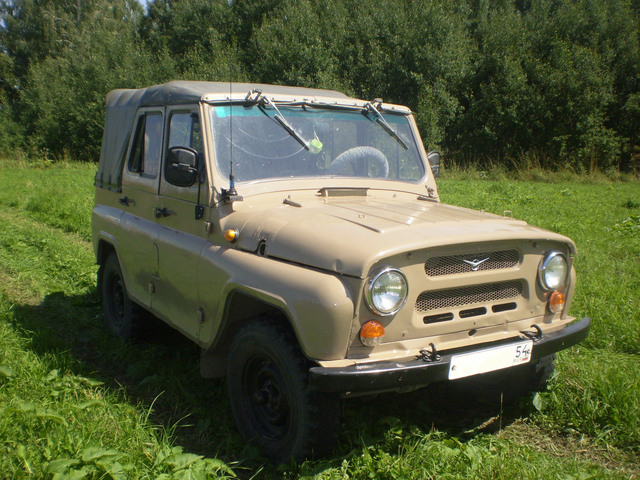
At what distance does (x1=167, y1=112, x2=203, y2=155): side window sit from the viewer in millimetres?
3643

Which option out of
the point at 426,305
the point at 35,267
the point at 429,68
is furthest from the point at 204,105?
the point at 429,68

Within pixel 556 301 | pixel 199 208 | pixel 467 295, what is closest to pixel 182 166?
pixel 199 208

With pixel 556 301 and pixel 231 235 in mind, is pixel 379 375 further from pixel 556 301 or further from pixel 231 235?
pixel 556 301

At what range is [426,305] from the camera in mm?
2795

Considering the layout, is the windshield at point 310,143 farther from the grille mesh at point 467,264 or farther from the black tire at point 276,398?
the grille mesh at point 467,264

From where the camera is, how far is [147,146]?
441 centimetres

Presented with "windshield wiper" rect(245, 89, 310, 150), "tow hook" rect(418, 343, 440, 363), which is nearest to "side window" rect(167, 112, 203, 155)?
"windshield wiper" rect(245, 89, 310, 150)

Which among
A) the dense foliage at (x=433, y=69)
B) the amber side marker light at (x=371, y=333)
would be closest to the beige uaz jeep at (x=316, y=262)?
the amber side marker light at (x=371, y=333)

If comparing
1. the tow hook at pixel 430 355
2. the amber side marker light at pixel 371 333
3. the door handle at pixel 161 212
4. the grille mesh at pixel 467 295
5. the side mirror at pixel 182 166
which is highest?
the side mirror at pixel 182 166

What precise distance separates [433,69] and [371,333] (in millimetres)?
22220

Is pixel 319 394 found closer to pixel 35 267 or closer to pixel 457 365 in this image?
pixel 457 365

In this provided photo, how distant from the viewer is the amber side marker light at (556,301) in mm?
3221

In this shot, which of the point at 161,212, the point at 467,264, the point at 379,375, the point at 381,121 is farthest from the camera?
the point at 381,121

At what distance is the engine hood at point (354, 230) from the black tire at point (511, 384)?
839mm
